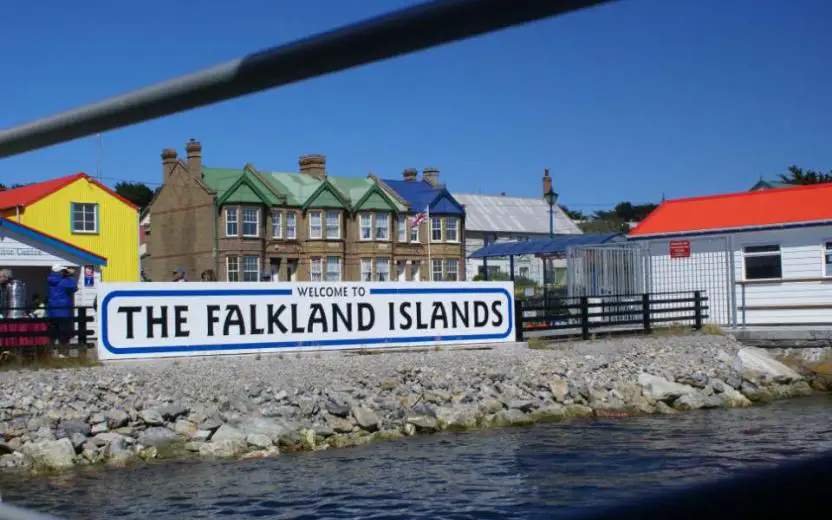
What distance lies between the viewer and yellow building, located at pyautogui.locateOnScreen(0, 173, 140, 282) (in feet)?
141

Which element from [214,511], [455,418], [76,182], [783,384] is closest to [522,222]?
[76,182]

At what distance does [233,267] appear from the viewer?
5481 cm

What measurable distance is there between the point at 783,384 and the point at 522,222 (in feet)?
177

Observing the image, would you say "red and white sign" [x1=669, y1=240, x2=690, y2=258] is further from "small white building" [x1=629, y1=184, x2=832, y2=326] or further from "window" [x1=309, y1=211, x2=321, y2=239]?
"window" [x1=309, y1=211, x2=321, y2=239]

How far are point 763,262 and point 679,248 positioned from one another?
240 cm

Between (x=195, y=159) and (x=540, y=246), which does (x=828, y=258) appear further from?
(x=195, y=159)

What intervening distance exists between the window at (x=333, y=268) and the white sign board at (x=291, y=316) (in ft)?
121

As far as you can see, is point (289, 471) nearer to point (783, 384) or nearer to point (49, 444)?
point (49, 444)

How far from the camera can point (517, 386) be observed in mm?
19016

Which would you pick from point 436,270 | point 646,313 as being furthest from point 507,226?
point 646,313

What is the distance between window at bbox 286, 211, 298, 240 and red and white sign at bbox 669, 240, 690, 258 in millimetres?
32633

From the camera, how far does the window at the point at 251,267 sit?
5484cm

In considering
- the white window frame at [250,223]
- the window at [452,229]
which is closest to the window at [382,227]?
the window at [452,229]

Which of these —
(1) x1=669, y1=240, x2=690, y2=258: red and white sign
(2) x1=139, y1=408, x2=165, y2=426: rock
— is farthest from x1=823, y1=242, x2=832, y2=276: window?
(2) x1=139, y1=408, x2=165, y2=426: rock
